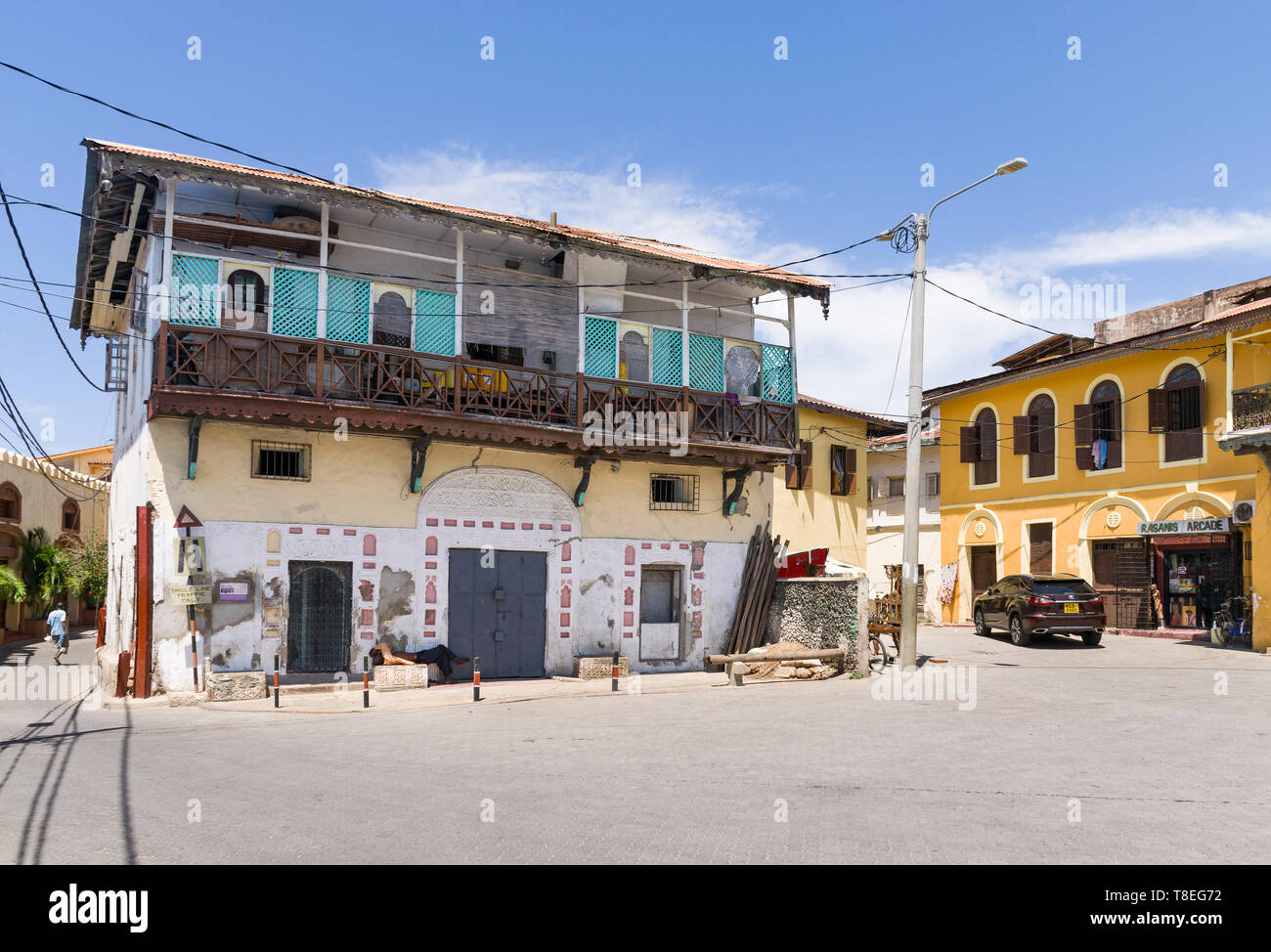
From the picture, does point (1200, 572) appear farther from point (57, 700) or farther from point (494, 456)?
point (57, 700)

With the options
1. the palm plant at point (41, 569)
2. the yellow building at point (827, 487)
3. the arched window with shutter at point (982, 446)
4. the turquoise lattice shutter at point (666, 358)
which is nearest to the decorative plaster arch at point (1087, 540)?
the arched window with shutter at point (982, 446)

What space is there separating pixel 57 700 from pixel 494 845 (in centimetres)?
1389

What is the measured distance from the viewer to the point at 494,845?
7.02 m

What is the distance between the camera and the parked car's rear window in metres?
24.2

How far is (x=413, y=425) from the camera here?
1745cm

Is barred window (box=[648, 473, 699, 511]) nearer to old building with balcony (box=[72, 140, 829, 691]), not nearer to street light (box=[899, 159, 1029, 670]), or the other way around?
old building with balcony (box=[72, 140, 829, 691])

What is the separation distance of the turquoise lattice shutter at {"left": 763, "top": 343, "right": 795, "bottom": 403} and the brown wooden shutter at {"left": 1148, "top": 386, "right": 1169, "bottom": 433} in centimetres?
1193

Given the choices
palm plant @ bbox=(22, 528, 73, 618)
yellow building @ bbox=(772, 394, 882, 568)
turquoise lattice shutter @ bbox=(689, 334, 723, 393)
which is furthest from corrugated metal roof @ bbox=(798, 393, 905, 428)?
palm plant @ bbox=(22, 528, 73, 618)

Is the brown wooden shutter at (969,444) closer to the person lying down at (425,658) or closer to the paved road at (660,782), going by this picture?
the paved road at (660,782)

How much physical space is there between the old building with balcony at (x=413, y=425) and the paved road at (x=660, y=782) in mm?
3133

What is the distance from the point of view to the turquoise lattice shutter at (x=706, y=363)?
A: 21220mm

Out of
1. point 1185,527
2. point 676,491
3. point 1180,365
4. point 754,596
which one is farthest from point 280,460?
point 1180,365
